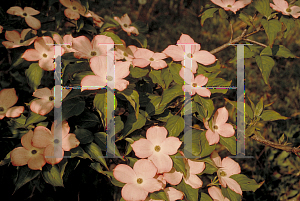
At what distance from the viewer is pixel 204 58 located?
0.78m

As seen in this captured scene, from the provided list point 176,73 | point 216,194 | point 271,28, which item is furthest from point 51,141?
point 271,28

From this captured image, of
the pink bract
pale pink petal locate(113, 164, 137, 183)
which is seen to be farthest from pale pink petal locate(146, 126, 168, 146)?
pale pink petal locate(113, 164, 137, 183)

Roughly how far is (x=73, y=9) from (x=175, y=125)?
63cm

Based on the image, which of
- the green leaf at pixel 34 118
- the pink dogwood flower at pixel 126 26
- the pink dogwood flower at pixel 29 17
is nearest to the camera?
the green leaf at pixel 34 118

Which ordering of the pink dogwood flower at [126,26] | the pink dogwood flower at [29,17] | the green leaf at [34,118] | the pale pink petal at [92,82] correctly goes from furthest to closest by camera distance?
the pink dogwood flower at [126,26], the pink dogwood flower at [29,17], the green leaf at [34,118], the pale pink petal at [92,82]

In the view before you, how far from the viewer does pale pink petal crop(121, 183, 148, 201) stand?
63 cm

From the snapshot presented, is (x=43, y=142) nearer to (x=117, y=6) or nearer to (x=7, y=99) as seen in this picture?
(x=7, y=99)

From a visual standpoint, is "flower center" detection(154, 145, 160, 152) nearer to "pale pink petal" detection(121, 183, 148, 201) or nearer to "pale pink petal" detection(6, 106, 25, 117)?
"pale pink petal" detection(121, 183, 148, 201)

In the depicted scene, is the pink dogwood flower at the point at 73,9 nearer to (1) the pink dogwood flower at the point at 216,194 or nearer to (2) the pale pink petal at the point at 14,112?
(2) the pale pink petal at the point at 14,112

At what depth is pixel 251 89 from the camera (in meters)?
2.11

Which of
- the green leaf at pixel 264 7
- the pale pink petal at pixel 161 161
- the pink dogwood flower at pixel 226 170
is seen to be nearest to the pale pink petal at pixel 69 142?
the pale pink petal at pixel 161 161

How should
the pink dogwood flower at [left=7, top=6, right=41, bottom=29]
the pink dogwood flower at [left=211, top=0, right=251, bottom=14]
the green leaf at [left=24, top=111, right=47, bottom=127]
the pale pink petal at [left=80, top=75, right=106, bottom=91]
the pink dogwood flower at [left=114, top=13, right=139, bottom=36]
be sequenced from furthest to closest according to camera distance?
the pink dogwood flower at [left=114, top=13, right=139, bottom=36]
the pink dogwood flower at [left=7, top=6, right=41, bottom=29]
the pink dogwood flower at [left=211, top=0, right=251, bottom=14]
the green leaf at [left=24, top=111, right=47, bottom=127]
the pale pink petal at [left=80, top=75, right=106, bottom=91]

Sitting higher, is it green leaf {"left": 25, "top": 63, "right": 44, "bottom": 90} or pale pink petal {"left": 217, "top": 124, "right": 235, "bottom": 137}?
green leaf {"left": 25, "top": 63, "right": 44, "bottom": 90}

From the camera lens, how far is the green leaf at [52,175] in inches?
26.7
